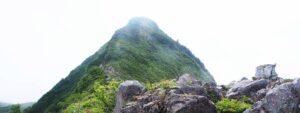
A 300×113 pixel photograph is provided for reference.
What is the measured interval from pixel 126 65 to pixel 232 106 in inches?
3610

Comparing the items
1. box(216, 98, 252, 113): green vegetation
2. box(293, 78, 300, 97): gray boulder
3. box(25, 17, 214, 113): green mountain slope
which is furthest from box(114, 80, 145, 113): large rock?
box(25, 17, 214, 113): green mountain slope

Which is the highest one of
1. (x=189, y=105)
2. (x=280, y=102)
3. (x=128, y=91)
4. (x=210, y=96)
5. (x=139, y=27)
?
A: (x=139, y=27)

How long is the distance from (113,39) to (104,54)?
77.3 ft

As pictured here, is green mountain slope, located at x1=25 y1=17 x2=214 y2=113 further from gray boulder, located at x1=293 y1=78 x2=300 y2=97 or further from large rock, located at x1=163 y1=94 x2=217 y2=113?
gray boulder, located at x1=293 y1=78 x2=300 y2=97

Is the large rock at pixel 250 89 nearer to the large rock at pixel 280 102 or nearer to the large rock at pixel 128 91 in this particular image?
the large rock at pixel 280 102

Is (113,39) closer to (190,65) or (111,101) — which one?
(190,65)

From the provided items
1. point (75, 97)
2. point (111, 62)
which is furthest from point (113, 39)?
point (75, 97)

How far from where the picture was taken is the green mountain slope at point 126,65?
118m

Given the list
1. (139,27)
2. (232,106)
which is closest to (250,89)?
(232,106)

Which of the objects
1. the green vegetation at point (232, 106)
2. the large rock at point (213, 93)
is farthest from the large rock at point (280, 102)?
the large rock at point (213, 93)

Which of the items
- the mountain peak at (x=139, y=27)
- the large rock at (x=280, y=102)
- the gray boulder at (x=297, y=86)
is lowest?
the large rock at (x=280, y=102)

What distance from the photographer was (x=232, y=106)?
4194 cm

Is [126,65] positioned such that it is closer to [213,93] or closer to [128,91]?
[128,91]

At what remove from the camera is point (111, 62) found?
133625 millimetres
